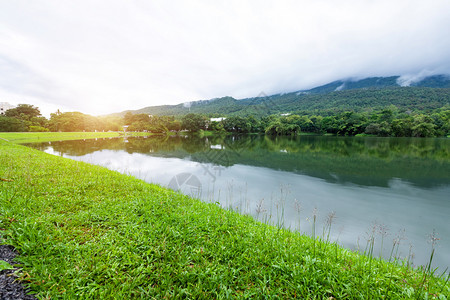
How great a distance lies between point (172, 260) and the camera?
2594 millimetres

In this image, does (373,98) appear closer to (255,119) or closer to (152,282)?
(255,119)

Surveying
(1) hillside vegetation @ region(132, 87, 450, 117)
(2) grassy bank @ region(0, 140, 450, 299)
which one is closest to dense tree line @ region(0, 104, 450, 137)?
(1) hillside vegetation @ region(132, 87, 450, 117)

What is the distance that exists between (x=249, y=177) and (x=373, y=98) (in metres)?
146

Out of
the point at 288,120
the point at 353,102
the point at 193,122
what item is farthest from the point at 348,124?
the point at 193,122

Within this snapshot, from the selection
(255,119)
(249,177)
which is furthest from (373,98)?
(249,177)

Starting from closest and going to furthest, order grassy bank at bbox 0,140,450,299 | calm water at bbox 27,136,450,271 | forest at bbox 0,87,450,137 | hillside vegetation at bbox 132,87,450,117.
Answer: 1. grassy bank at bbox 0,140,450,299
2. calm water at bbox 27,136,450,271
3. forest at bbox 0,87,450,137
4. hillside vegetation at bbox 132,87,450,117

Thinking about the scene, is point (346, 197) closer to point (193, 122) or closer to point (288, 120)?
point (288, 120)

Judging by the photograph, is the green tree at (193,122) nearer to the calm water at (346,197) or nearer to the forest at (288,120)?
the forest at (288,120)

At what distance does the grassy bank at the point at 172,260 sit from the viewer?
214cm

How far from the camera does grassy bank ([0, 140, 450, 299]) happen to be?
7.02 feet

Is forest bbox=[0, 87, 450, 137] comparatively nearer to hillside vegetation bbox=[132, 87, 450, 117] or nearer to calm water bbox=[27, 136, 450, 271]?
hillside vegetation bbox=[132, 87, 450, 117]

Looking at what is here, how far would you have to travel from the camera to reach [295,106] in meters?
96.9

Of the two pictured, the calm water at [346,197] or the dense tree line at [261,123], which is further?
the dense tree line at [261,123]

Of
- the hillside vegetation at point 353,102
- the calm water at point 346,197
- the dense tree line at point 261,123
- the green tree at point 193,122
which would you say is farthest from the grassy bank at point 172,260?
the hillside vegetation at point 353,102
